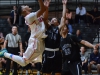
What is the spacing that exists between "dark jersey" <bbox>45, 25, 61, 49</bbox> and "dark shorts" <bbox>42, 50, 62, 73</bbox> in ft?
0.65

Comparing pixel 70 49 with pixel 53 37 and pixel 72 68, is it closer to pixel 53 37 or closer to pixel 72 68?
pixel 72 68

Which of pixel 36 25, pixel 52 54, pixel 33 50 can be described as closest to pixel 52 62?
pixel 52 54

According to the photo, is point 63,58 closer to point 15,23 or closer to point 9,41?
point 9,41

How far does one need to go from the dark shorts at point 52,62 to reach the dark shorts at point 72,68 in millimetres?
248

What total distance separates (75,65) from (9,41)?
5.18m

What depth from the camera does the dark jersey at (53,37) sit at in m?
10.3

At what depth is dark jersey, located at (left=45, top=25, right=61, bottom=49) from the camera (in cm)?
1030

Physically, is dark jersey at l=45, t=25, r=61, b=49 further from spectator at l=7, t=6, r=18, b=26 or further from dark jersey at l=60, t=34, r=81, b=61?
spectator at l=7, t=6, r=18, b=26

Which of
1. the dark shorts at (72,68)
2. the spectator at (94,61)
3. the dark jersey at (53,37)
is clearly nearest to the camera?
the dark shorts at (72,68)

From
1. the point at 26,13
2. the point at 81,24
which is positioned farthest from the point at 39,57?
the point at 81,24

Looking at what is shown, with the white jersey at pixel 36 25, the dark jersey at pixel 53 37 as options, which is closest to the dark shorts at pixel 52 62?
the dark jersey at pixel 53 37

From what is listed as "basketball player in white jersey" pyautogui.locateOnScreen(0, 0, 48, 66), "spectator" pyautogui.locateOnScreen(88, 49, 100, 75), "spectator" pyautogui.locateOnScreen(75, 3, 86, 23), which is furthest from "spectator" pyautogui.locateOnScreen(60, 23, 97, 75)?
"spectator" pyautogui.locateOnScreen(75, 3, 86, 23)

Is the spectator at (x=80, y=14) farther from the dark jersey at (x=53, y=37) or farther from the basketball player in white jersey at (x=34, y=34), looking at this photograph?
the basketball player in white jersey at (x=34, y=34)

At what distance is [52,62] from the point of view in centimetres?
1035
